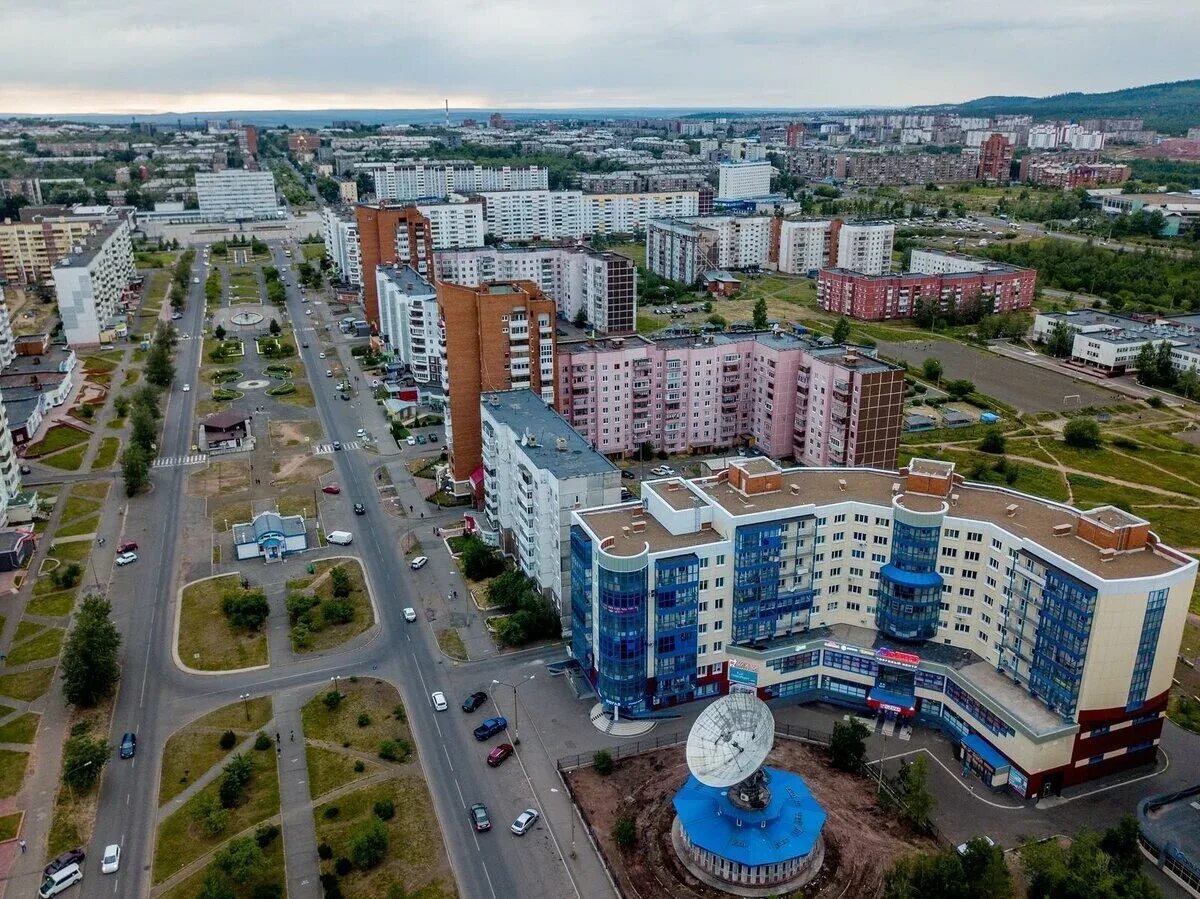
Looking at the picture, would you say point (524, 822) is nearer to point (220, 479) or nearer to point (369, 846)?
point (369, 846)

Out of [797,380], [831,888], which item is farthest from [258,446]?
[831,888]

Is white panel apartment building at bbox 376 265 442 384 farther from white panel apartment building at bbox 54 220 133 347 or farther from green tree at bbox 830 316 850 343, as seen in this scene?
green tree at bbox 830 316 850 343

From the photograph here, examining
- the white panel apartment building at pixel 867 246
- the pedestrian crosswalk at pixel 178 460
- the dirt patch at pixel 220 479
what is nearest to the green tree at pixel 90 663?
the dirt patch at pixel 220 479

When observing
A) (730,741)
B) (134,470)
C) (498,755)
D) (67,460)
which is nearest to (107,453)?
(67,460)

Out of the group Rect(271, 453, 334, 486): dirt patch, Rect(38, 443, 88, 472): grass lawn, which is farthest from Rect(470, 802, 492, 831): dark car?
Rect(38, 443, 88, 472): grass lawn

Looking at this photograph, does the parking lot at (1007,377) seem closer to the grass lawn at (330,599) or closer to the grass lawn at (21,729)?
the grass lawn at (330,599)

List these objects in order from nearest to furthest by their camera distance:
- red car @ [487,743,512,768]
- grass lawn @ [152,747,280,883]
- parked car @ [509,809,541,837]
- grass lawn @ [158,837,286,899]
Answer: grass lawn @ [158,837,286,899] → grass lawn @ [152,747,280,883] → parked car @ [509,809,541,837] → red car @ [487,743,512,768]
